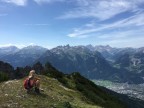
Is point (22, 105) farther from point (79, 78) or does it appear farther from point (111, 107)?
point (79, 78)

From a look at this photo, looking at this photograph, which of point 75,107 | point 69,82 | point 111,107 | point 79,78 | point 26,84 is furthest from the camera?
point 79,78

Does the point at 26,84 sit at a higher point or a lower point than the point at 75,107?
higher

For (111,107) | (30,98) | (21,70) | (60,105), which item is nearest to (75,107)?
(60,105)

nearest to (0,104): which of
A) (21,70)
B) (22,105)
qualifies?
(22,105)

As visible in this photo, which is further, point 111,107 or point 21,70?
point 21,70

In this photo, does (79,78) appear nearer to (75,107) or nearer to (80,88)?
(80,88)

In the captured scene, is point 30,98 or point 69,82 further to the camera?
point 69,82

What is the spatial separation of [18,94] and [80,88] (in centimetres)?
3323

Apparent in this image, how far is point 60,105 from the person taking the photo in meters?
34.9

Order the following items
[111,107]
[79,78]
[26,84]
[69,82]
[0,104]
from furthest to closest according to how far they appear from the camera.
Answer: [79,78], [69,82], [111,107], [26,84], [0,104]

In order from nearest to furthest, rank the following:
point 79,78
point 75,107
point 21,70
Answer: point 75,107 < point 79,78 < point 21,70

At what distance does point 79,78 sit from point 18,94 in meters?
49.4

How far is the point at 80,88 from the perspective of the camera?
69875mm

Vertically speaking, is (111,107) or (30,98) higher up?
(30,98)
